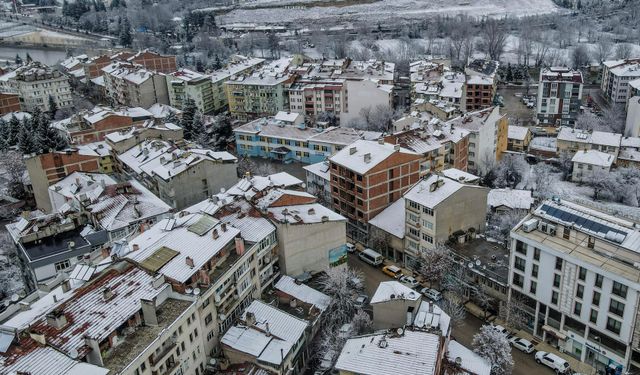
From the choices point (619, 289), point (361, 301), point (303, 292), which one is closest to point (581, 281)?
point (619, 289)

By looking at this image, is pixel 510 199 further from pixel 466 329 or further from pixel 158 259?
pixel 158 259

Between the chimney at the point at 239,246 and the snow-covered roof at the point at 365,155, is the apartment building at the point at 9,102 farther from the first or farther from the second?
the chimney at the point at 239,246

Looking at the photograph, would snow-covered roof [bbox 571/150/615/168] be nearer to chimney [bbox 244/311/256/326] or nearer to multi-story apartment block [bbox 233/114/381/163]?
multi-story apartment block [bbox 233/114/381/163]

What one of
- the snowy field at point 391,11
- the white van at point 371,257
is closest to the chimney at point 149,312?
the white van at point 371,257

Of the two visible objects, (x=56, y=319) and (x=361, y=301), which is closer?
(x=56, y=319)

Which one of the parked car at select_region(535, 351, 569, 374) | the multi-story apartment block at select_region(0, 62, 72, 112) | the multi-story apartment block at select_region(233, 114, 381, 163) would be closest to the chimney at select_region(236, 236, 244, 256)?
the parked car at select_region(535, 351, 569, 374)
